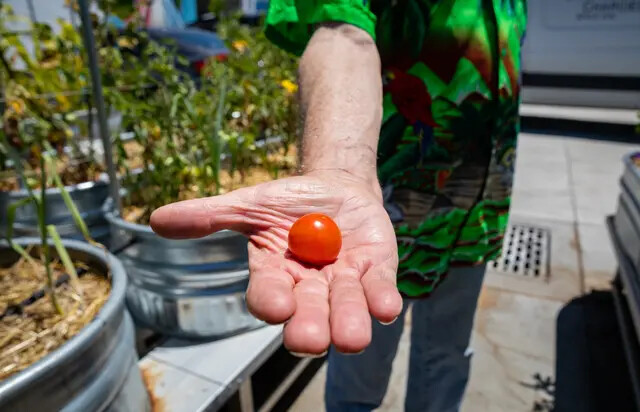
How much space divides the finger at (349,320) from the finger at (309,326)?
14 millimetres

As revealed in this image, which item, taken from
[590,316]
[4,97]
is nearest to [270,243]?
[4,97]

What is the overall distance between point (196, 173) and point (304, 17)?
1.13m

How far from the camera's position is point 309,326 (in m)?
0.77

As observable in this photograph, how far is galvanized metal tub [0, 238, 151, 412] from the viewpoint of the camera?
1072 millimetres

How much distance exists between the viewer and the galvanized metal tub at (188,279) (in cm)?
183

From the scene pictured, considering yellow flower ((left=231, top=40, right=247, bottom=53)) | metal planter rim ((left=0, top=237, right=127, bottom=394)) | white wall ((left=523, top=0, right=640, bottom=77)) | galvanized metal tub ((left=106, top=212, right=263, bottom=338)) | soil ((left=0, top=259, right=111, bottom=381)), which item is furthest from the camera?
white wall ((left=523, top=0, right=640, bottom=77))

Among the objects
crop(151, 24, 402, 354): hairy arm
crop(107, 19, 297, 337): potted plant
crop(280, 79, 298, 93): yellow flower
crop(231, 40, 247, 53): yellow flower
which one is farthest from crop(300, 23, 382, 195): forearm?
crop(231, 40, 247, 53): yellow flower

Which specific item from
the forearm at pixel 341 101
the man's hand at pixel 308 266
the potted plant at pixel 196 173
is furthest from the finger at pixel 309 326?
the potted plant at pixel 196 173

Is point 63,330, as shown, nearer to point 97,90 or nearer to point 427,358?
point 97,90

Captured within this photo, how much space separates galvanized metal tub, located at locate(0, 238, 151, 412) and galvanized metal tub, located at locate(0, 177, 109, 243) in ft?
2.77

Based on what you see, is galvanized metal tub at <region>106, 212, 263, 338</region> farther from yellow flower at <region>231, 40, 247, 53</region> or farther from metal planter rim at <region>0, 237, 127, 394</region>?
yellow flower at <region>231, 40, 247, 53</region>

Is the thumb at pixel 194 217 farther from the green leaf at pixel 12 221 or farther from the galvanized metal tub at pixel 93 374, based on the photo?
the green leaf at pixel 12 221

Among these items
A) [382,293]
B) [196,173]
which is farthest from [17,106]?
[382,293]

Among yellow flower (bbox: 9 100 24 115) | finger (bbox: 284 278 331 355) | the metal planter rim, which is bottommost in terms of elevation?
the metal planter rim
